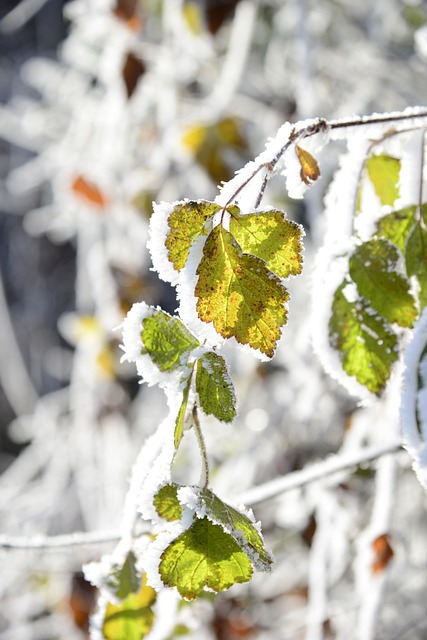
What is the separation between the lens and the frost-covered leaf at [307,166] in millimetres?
517

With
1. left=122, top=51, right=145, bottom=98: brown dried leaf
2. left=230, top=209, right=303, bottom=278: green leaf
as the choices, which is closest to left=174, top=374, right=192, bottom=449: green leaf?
left=230, top=209, right=303, bottom=278: green leaf

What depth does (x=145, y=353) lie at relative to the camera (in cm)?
46

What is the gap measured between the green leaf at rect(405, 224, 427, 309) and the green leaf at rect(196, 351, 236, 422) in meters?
0.20

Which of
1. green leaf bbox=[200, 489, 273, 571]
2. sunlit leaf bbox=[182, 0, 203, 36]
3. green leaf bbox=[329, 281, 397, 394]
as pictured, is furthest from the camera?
sunlit leaf bbox=[182, 0, 203, 36]

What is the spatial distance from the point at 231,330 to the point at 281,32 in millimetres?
2112

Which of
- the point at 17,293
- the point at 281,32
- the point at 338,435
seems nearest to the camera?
the point at 338,435

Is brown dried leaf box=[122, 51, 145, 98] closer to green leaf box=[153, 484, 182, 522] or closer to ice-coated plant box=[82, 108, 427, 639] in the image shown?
ice-coated plant box=[82, 108, 427, 639]

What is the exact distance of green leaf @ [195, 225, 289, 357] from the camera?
460 millimetres

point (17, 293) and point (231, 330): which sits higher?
point (17, 293)

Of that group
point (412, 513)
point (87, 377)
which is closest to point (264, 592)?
point (412, 513)

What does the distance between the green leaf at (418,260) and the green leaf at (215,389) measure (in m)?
0.20

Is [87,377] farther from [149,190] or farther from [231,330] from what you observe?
[231,330]

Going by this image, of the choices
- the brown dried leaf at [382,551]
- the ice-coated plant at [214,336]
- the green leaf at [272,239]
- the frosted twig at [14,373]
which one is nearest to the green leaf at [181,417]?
the ice-coated plant at [214,336]

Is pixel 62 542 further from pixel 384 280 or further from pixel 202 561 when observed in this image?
pixel 384 280
